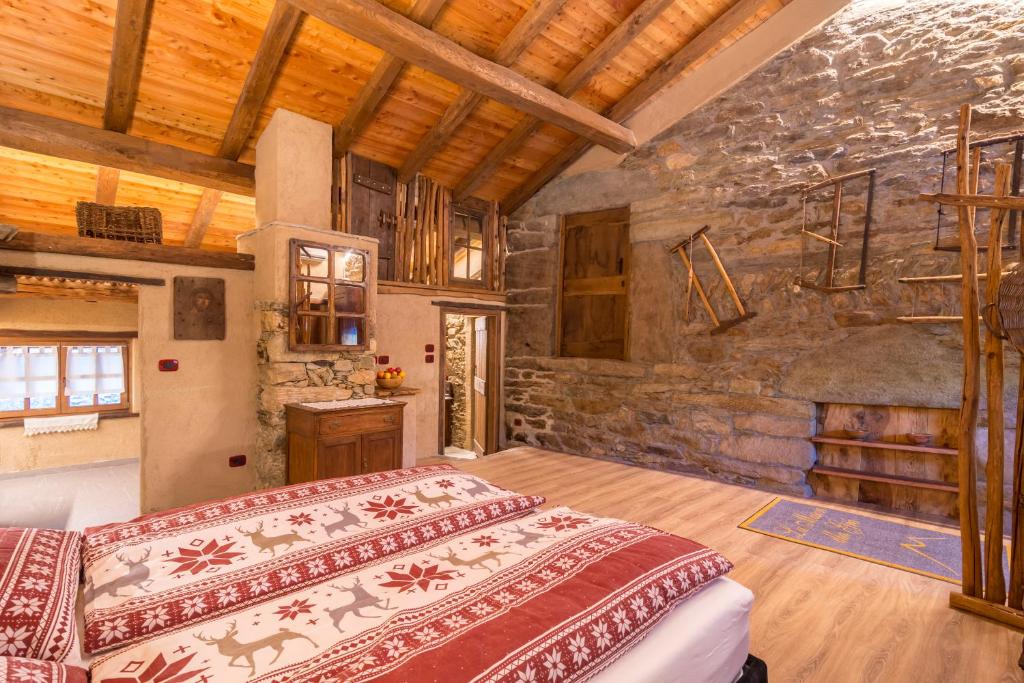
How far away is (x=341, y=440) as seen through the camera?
3.86 metres

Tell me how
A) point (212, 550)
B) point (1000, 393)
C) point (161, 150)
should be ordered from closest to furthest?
point (212, 550) < point (1000, 393) < point (161, 150)

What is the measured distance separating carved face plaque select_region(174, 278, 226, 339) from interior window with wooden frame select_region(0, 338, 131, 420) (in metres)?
3.58

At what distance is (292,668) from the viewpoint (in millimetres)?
1055

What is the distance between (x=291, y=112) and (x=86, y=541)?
12.3 feet

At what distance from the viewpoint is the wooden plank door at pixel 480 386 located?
675 centimetres

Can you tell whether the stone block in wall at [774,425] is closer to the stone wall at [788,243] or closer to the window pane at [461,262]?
the stone wall at [788,243]

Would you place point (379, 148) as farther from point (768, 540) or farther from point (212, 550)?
point (768, 540)

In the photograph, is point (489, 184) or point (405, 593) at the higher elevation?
point (489, 184)

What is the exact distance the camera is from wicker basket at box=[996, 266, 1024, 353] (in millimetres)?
2014

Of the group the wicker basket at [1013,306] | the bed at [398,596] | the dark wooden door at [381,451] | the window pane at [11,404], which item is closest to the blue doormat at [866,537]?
the wicker basket at [1013,306]

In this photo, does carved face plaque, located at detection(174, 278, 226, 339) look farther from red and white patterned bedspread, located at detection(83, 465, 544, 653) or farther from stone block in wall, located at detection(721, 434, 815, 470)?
stone block in wall, located at detection(721, 434, 815, 470)

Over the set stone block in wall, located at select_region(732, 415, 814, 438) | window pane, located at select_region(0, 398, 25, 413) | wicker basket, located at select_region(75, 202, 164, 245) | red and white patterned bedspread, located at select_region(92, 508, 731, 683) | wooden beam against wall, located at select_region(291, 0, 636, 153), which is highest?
wooden beam against wall, located at select_region(291, 0, 636, 153)

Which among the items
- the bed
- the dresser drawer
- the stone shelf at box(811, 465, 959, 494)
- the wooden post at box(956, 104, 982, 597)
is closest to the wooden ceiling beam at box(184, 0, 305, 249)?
the dresser drawer

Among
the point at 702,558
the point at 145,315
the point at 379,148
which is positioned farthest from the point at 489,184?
the point at 702,558
